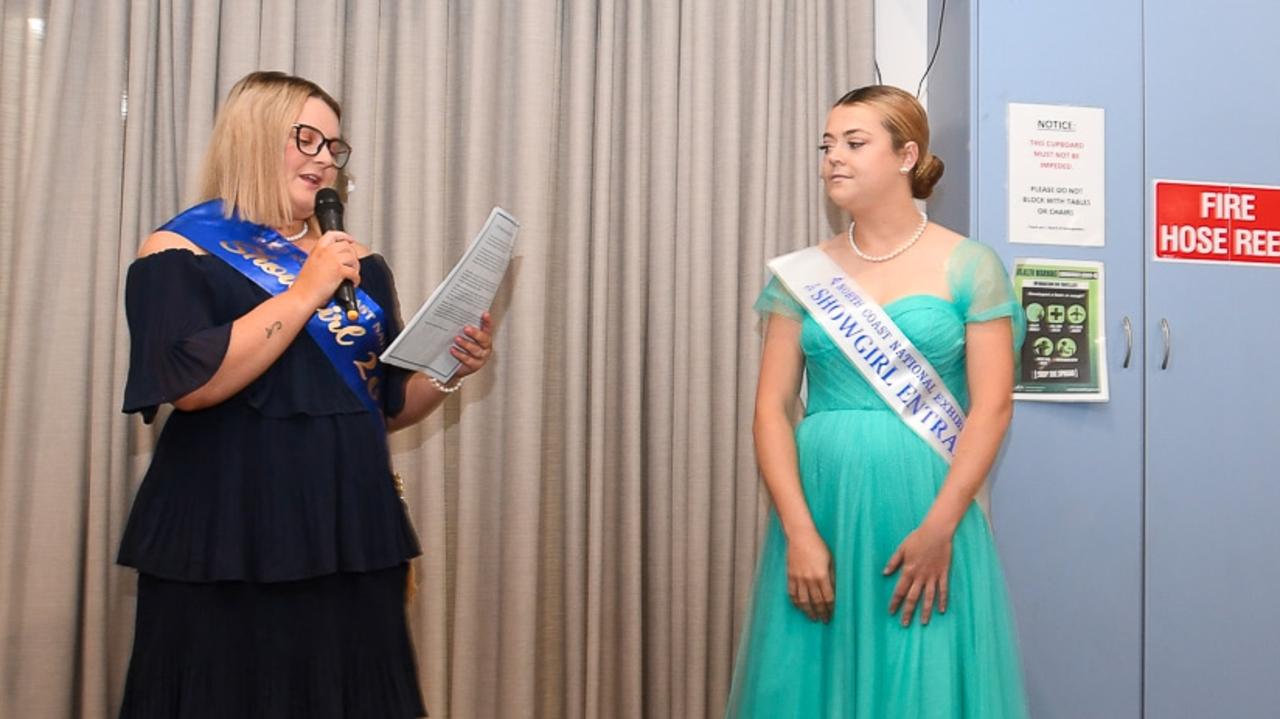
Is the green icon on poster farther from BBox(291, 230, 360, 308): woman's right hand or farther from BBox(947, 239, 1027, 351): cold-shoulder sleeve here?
BBox(291, 230, 360, 308): woman's right hand

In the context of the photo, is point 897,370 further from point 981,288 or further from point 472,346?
point 472,346

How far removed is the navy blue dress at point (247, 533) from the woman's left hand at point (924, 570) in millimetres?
832

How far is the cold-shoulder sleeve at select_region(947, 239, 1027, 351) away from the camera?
1.88 m

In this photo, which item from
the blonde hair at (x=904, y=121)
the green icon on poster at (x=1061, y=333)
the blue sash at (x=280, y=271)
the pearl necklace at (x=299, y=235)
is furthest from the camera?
the green icon on poster at (x=1061, y=333)

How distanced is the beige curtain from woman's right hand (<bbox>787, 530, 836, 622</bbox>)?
24.4 inches

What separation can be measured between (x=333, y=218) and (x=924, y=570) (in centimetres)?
113

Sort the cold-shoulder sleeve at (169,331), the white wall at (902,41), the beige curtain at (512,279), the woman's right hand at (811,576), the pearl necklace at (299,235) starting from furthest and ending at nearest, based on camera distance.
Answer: the white wall at (902,41)
the beige curtain at (512,279)
the woman's right hand at (811,576)
the pearl necklace at (299,235)
the cold-shoulder sleeve at (169,331)

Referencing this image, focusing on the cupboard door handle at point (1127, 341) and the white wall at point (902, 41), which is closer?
the cupboard door handle at point (1127, 341)

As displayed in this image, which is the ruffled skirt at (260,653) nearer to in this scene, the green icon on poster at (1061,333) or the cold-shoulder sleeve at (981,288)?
the cold-shoulder sleeve at (981,288)

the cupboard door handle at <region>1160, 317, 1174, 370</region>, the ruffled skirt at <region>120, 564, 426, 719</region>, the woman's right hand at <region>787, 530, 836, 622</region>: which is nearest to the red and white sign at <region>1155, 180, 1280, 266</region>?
the cupboard door handle at <region>1160, 317, 1174, 370</region>

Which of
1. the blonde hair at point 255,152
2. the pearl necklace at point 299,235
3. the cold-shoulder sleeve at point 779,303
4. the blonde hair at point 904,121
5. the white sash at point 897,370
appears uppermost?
the blonde hair at point 904,121

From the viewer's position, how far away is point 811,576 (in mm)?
1829

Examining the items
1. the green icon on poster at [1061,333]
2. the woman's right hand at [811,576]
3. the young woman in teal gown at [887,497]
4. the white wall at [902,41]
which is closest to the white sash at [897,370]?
the young woman in teal gown at [887,497]

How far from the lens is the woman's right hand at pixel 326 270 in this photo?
1.55 metres
